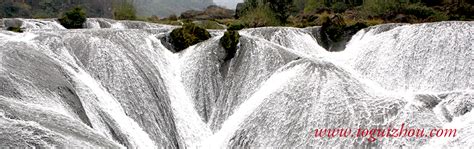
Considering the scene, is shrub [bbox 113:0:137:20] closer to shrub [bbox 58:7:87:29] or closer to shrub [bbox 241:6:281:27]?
shrub [bbox 241:6:281:27]

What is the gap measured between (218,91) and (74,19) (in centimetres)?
1780

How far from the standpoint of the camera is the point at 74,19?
102 feet

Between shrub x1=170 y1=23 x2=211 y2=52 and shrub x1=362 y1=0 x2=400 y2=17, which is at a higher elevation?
shrub x1=170 y1=23 x2=211 y2=52

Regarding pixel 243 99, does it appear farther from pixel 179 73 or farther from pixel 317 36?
pixel 317 36

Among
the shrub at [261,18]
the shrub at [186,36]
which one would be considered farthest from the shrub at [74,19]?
the shrub at [261,18]

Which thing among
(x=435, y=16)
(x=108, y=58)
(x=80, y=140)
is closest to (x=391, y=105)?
(x=80, y=140)

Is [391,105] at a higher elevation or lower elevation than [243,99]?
higher

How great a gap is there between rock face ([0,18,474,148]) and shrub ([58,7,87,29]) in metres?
10.7

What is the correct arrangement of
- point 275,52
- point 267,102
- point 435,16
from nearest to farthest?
1. point 267,102
2. point 275,52
3. point 435,16

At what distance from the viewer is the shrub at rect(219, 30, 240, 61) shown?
18.9m

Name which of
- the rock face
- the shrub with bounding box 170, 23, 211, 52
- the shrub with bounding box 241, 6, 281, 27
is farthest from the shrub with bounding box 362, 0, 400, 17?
the shrub with bounding box 170, 23, 211, 52

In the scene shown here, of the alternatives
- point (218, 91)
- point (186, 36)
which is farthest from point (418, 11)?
point (218, 91)

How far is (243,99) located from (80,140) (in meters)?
7.49

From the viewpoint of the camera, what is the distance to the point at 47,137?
9.09 metres
